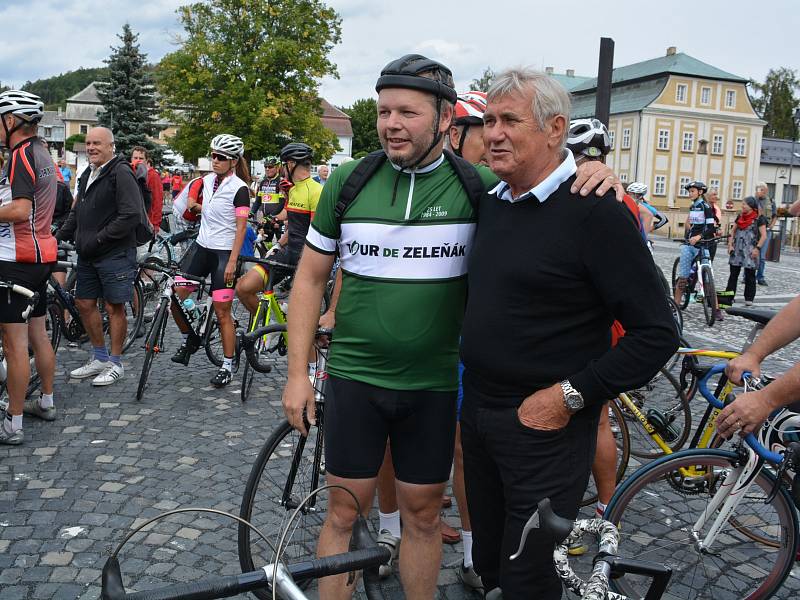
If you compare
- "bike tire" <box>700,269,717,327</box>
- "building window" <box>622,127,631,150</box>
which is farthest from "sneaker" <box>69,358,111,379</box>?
"building window" <box>622,127,631,150</box>

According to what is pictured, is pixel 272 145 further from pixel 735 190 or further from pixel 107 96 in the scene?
pixel 735 190

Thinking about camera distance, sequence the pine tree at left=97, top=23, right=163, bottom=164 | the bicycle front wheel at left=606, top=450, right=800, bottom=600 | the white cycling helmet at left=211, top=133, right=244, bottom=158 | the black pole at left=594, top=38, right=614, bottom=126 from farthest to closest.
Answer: the pine tree at left=97, top=23, right=163, bottom=164 < the white cycling helmet at left=211, top=133, right=244, bottom=158 < the black pole at left=594, top=38, right=614, bottom=126 < the bicycle front wheel at left=606, top=450, right=800, bottom=600

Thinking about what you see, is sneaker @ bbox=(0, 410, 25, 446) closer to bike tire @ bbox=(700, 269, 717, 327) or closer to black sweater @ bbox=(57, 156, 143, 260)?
black sweater @ bbox=(57, 156, 143, 260)

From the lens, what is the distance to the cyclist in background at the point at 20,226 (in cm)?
492

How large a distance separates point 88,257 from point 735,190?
219ft

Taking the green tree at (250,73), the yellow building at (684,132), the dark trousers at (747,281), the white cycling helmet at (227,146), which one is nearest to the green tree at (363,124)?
the yellow building at (684,132)

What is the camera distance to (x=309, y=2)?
40188 millimetres

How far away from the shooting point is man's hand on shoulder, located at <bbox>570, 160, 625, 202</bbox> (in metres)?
2.15

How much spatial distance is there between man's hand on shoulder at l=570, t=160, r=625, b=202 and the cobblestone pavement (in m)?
1.18

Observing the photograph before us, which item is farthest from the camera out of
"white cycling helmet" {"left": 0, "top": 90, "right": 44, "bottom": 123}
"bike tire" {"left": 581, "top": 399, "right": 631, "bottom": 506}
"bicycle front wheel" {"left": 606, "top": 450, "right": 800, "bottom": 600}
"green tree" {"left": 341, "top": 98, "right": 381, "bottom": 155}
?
"green tree" {"left": 341, "top": 98, "right": 381, "bottom": 155}

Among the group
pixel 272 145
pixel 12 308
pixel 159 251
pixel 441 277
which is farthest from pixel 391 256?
pixel 272 145

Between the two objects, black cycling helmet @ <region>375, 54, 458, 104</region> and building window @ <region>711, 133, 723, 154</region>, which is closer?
black cycling helmet @ <region>375, 54, 458, 104</region>

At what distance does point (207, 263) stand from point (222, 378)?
1049 millimetres

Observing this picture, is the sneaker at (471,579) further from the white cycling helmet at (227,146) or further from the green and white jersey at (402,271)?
the white cycling helmet at (227,146)
